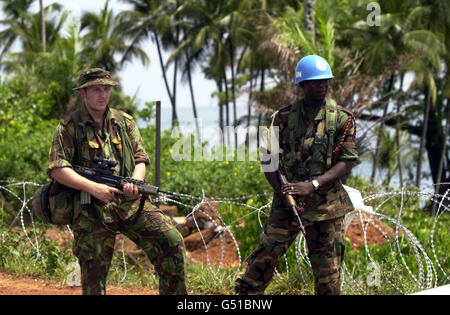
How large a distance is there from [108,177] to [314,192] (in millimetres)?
1241

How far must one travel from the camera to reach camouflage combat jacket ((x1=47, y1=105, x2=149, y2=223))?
4012mm

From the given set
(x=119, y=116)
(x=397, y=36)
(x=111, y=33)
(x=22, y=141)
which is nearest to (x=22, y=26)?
(x=111, y=33)

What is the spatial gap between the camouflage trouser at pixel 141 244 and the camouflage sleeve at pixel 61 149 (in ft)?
1.11

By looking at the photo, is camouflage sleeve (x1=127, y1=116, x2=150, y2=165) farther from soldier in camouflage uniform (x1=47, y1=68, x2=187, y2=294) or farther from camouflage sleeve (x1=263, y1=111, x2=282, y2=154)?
camouflage sleeve (x1=263, y1=111, x2=282, y2=154)

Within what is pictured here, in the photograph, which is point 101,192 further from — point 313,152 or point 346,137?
point 346,137

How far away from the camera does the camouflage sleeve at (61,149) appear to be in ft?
13.0

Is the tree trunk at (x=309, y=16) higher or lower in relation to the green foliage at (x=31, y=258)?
higher

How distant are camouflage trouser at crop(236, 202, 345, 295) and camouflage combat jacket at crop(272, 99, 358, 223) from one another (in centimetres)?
8

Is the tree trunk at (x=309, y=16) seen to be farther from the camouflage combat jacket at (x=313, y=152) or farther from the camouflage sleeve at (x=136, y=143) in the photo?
the camouflage sleeve at (x=136, y=143)

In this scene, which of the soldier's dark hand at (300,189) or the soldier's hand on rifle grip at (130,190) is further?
the soldier's dark hand at (300,189)

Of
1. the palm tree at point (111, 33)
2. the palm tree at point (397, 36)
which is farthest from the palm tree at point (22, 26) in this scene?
the palm tree at point (397, 36)
